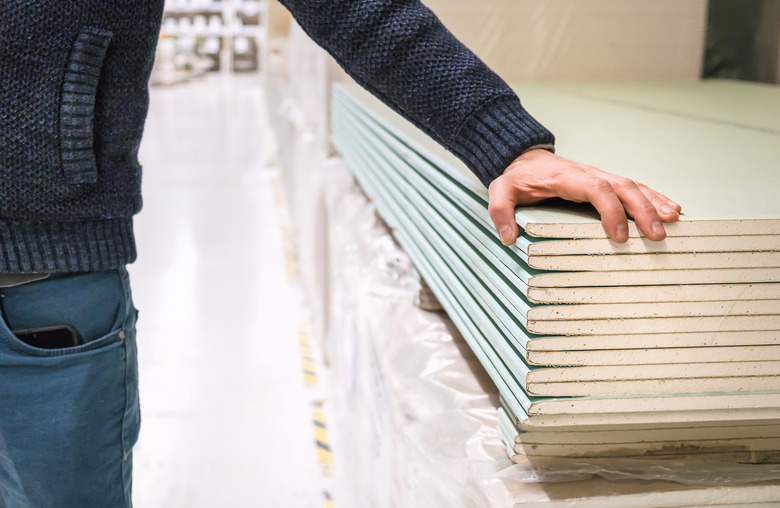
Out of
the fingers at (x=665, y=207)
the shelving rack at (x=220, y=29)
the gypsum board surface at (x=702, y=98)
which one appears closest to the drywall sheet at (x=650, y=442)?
the fingers at (x=665, y=207)

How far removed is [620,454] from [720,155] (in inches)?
19.9

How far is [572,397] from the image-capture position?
2.64 feet

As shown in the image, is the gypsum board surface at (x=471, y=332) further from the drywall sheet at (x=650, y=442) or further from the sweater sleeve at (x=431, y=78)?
the sweater sleeve at (x=431, y=78)

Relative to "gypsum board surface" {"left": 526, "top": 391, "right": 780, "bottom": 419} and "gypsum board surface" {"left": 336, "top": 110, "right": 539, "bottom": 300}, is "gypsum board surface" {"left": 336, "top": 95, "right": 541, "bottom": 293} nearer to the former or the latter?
"gypsum board surface" {"left": 336, "top": 110, "right": 539, "bottom": 300}

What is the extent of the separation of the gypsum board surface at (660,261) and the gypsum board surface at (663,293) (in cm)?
2

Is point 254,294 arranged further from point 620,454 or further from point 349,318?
point 620,454

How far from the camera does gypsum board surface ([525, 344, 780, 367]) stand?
2.59ft

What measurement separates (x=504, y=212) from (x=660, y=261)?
0.55ft

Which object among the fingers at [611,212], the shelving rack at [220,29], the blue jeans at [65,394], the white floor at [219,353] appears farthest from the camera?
the shelving rack at [220,29]

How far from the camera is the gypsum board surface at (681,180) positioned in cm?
76

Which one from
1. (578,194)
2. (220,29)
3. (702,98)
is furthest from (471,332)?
(220,29)

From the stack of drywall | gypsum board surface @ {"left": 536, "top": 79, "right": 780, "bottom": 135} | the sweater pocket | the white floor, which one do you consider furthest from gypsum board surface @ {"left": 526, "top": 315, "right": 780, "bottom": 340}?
the white floor

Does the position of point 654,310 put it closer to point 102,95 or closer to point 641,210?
point 641,210

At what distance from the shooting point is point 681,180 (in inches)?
37.6
